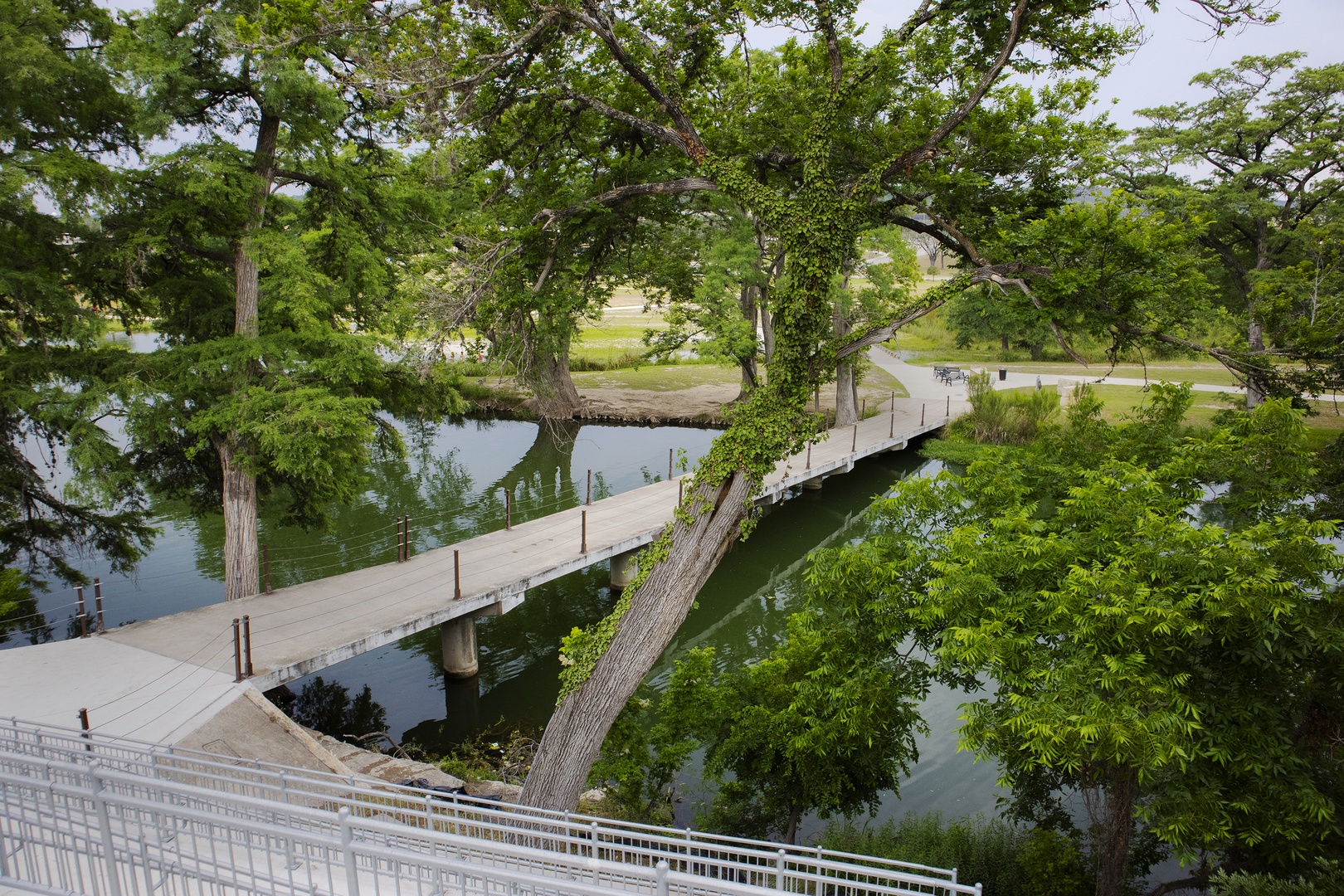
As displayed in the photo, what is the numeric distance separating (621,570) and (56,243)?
425 inches

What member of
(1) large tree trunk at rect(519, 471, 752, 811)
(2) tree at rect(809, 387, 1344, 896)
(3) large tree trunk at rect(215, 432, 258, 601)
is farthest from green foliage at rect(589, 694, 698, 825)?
(3) large tree trunk at rect(215, 432, 258, 601)

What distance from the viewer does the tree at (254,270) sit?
10.4 m

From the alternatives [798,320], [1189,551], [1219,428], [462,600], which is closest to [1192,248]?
[1219,428]

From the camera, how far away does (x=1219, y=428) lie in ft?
26.6

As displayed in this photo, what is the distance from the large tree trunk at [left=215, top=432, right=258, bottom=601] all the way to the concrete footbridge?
394 mm

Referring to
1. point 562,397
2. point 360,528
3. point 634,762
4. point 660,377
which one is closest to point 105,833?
point 634,762

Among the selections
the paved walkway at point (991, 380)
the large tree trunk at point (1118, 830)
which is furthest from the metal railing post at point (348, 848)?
the paved walkway at point (991, 380)

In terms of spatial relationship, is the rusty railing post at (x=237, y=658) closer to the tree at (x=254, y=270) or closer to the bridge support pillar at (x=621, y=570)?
the tree at (x=254, y=270)

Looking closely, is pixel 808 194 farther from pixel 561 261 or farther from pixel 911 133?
pixel 561 261

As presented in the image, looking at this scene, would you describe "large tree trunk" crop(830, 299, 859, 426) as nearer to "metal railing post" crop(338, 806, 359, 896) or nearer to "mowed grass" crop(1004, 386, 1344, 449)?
"mowed grass" crop(1004, 386, 1344, 449)

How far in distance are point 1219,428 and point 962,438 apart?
18.7 meters

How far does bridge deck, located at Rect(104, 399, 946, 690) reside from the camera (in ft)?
32.9

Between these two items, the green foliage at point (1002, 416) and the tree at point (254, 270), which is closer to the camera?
the tree at point (254, 270)

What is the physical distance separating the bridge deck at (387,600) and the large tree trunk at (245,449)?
21.3 inches
